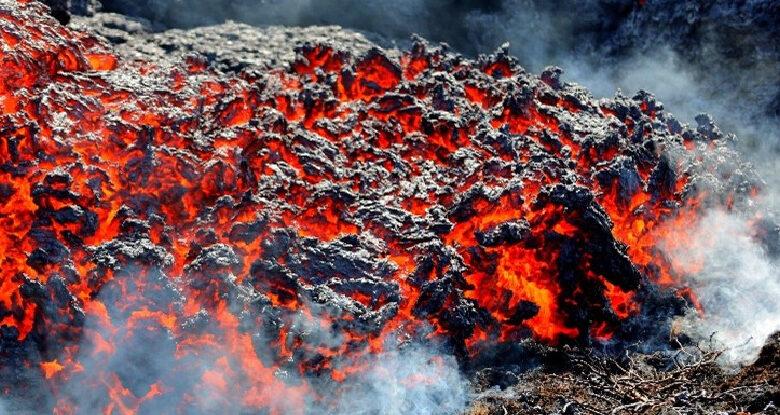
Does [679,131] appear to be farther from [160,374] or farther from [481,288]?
[160,374]

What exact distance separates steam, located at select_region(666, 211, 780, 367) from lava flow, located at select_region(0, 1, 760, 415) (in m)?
0.19

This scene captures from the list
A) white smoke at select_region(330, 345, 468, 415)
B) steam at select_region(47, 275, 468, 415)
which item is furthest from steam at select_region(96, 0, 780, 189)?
steam at select_region(47, 275, 468, 415)

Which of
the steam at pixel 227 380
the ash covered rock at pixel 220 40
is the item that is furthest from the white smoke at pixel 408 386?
the ash covered rock at pixel 220 40

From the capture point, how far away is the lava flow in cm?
586

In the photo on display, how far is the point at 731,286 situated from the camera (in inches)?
273

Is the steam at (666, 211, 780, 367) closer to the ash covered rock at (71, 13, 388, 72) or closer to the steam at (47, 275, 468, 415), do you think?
the steam at (47, 275, 468, 415)

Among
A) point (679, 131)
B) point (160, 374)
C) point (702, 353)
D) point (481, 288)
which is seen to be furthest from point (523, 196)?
point (160, 374)

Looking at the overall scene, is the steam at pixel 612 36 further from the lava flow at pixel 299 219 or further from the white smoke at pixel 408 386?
the white smoke at pixel 408 386

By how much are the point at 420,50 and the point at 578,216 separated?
11.8 ft

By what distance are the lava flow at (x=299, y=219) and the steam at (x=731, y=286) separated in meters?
0.19

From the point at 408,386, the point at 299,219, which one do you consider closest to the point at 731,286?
the point at 408,386

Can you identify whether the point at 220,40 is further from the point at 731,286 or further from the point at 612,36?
the point at 731,286

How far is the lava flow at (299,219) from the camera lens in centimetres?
586

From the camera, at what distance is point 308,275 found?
6.41 metres
